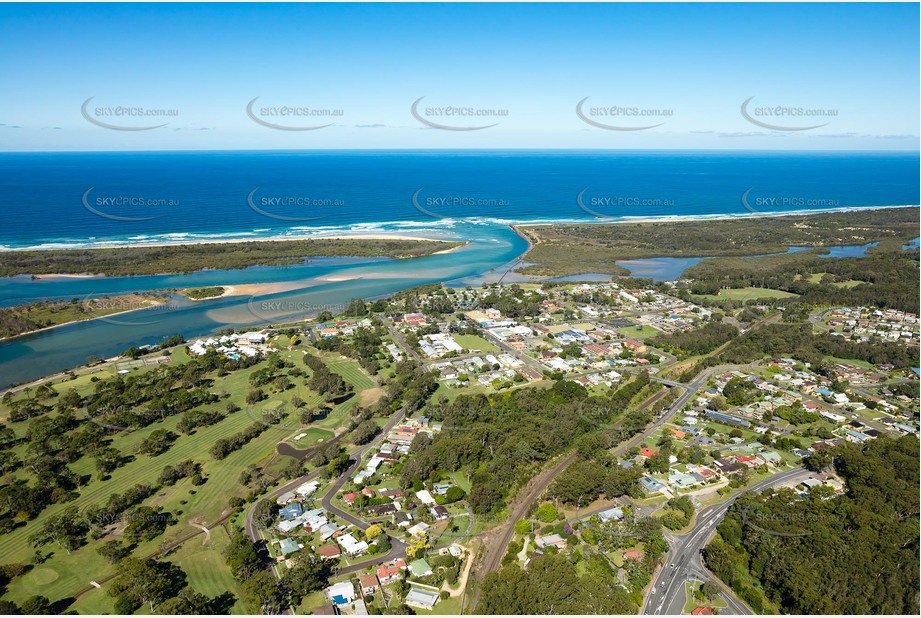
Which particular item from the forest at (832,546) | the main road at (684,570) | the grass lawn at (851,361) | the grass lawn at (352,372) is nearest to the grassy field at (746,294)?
the grass lawn at (851,361)

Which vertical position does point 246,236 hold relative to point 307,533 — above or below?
above

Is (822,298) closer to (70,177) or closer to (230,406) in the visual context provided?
(230,406)

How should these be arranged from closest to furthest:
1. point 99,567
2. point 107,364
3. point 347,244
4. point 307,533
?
point 99,567 < point 307,533 < point 107,364 < point 347,244

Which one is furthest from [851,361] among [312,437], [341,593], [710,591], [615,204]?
[615,204]

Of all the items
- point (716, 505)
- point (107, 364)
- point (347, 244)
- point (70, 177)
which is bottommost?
point (716, 505)

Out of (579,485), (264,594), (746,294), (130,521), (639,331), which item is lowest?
(264,594)

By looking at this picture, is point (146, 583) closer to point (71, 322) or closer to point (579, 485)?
point (579, 485)

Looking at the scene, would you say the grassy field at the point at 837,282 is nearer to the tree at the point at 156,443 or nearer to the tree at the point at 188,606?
the tree at the point at 156,443

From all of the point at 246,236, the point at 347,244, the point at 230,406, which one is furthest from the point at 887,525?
the point at 246,236
